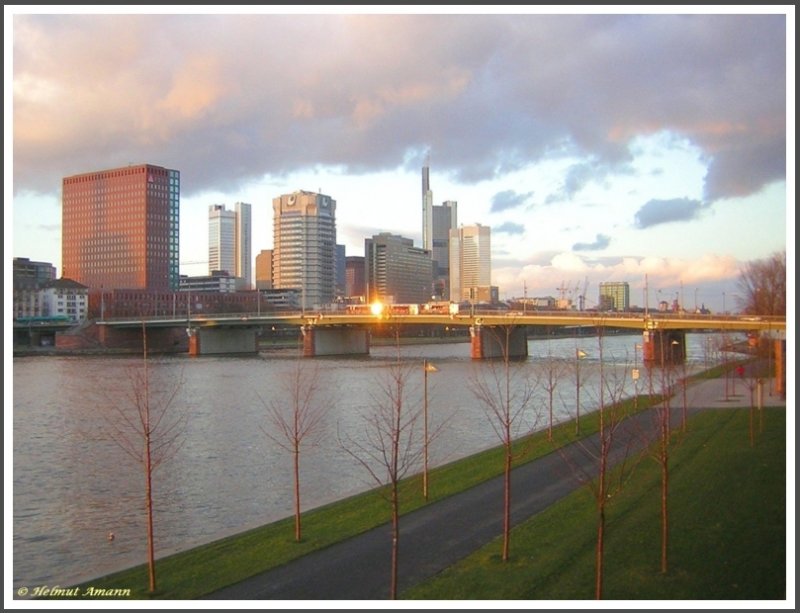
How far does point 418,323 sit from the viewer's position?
102 m

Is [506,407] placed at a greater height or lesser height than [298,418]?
lesser

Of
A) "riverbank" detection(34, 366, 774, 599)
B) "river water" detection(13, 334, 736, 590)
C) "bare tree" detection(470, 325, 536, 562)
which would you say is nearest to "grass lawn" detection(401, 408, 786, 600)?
"bare tree" detection(470, 325, 536, 562)

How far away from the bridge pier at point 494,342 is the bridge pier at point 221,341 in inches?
1664

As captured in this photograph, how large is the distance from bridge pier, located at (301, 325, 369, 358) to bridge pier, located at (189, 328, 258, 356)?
595 inches

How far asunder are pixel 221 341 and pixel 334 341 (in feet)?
64.7

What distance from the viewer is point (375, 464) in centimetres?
2716

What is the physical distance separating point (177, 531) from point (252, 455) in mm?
9626

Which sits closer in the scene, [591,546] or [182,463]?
[591,546]

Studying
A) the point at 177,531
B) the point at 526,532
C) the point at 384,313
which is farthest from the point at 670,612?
the point at 384,313

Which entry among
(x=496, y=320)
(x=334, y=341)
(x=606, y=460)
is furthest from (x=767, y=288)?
(x=334, y=341)

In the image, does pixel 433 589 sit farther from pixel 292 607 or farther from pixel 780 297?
pixel 780 297

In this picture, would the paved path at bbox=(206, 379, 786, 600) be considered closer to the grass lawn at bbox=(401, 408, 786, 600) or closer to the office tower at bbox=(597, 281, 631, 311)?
the grass lawn at bbox=(401, 408, 786, 600)

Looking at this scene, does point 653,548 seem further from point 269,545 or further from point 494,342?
point 494,342

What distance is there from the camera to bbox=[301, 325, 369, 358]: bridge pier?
114m
